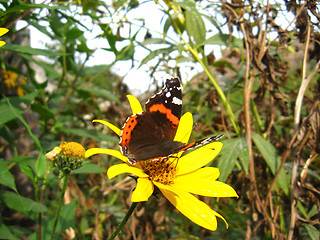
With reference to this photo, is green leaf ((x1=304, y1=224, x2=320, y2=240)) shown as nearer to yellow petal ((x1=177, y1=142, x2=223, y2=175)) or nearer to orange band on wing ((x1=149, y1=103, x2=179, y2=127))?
yellow petal ((x1=177, y1=142, x2=223, y2=175))

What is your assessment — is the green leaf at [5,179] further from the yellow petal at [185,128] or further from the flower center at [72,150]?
the yellow petal at [185,128]

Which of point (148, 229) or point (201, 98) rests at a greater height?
point (201, 98)

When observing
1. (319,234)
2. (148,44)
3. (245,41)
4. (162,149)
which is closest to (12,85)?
(148,44)

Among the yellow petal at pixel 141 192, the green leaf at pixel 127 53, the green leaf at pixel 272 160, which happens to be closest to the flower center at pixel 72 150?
the yellow petal at pixel 141 192

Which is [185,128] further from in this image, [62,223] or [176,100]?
[62,223]

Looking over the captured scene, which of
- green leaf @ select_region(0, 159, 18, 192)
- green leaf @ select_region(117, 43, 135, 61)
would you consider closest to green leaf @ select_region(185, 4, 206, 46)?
green leaf @ select_region(117, 43, 135, 61)

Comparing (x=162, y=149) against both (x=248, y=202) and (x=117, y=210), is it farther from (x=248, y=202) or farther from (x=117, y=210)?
(x=117, y=210)
